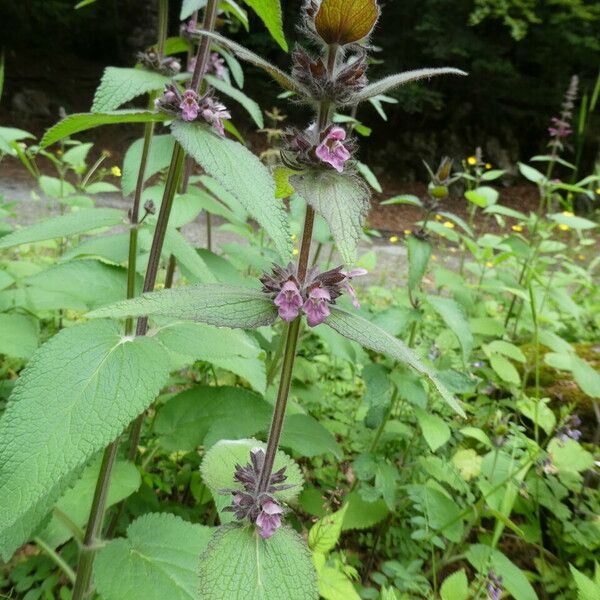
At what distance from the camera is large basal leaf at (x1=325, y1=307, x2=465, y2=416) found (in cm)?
81

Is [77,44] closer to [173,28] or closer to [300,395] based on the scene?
[173,28]

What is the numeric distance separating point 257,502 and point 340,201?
59cm

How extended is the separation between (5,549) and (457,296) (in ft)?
7.80

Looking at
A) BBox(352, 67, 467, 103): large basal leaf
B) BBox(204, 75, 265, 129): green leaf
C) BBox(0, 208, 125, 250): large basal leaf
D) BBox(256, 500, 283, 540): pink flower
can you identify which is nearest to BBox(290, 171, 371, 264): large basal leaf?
BBox(352, 67, 467, 103): large basal leaf

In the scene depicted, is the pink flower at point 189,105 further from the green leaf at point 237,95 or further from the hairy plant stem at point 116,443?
the green leaf at point 237,95

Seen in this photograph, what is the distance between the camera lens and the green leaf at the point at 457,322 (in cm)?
193

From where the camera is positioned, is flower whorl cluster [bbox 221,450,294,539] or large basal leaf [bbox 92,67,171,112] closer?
flower whorl cluster [bbox 221,450,294,539]

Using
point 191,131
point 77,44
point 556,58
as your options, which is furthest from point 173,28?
point 191,131

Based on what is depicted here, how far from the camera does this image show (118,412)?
0.89 metres

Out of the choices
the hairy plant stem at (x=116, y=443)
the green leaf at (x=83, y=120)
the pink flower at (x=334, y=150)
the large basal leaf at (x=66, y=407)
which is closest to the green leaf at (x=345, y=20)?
the pink flower at (x=334, y=150)

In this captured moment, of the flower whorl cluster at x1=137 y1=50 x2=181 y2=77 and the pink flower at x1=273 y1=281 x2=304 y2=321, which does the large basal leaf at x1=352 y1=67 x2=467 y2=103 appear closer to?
the pink flower at x1=273 y1=281 x2=304 y2=321

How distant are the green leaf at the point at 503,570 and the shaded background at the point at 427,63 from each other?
34.9 feet

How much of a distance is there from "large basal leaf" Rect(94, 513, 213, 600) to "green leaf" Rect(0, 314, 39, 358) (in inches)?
25.0

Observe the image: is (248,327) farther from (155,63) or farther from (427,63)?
(427,63)
